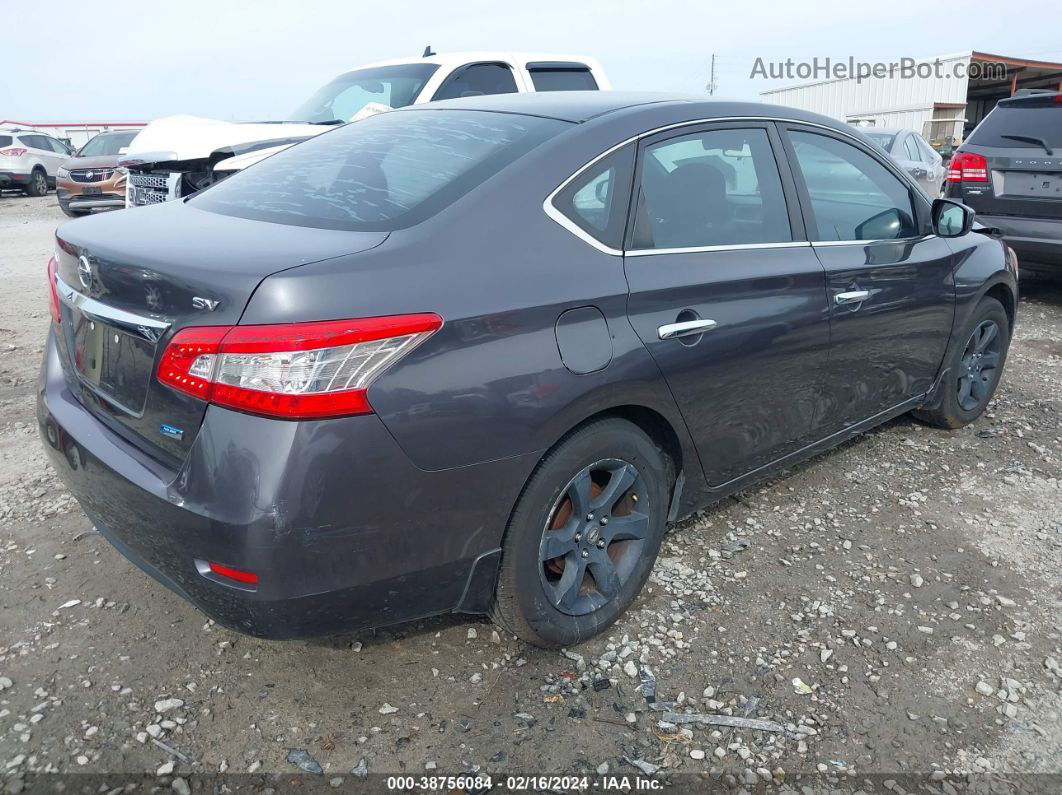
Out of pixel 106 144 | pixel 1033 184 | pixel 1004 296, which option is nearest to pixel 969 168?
pixel 1033 184

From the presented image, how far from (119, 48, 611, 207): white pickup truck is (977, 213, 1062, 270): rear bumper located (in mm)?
3600

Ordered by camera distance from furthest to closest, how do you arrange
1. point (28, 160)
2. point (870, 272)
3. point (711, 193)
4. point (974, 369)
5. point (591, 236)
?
point (28, 160) → point (974, 369) → point (870, 272) → point (711, 193) → point (591, 236)

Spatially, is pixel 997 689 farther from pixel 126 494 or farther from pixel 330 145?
pixel 330 145

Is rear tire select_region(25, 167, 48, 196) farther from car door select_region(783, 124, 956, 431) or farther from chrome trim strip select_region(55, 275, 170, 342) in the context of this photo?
car door select_region(783, 124, 956, 431)

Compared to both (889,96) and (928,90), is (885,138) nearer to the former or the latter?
(928,90)

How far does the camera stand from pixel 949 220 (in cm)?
387

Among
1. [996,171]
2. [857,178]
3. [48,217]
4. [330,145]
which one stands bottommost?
[48,217]

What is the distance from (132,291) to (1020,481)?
3.84m

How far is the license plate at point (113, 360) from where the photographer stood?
212cm

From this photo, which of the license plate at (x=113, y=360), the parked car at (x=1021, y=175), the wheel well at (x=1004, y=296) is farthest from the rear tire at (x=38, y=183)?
the wheel well at (x=1004, y=296)

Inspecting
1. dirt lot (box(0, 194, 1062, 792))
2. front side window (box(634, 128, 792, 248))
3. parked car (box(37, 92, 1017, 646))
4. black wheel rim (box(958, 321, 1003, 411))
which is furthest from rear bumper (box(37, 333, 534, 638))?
black wheel rim (box(958, 321, 1003, 411))

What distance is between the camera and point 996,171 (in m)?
6.95

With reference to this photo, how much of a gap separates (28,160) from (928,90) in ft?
86.3

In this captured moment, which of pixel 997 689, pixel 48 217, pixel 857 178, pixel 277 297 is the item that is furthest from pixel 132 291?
pixel 48 217
